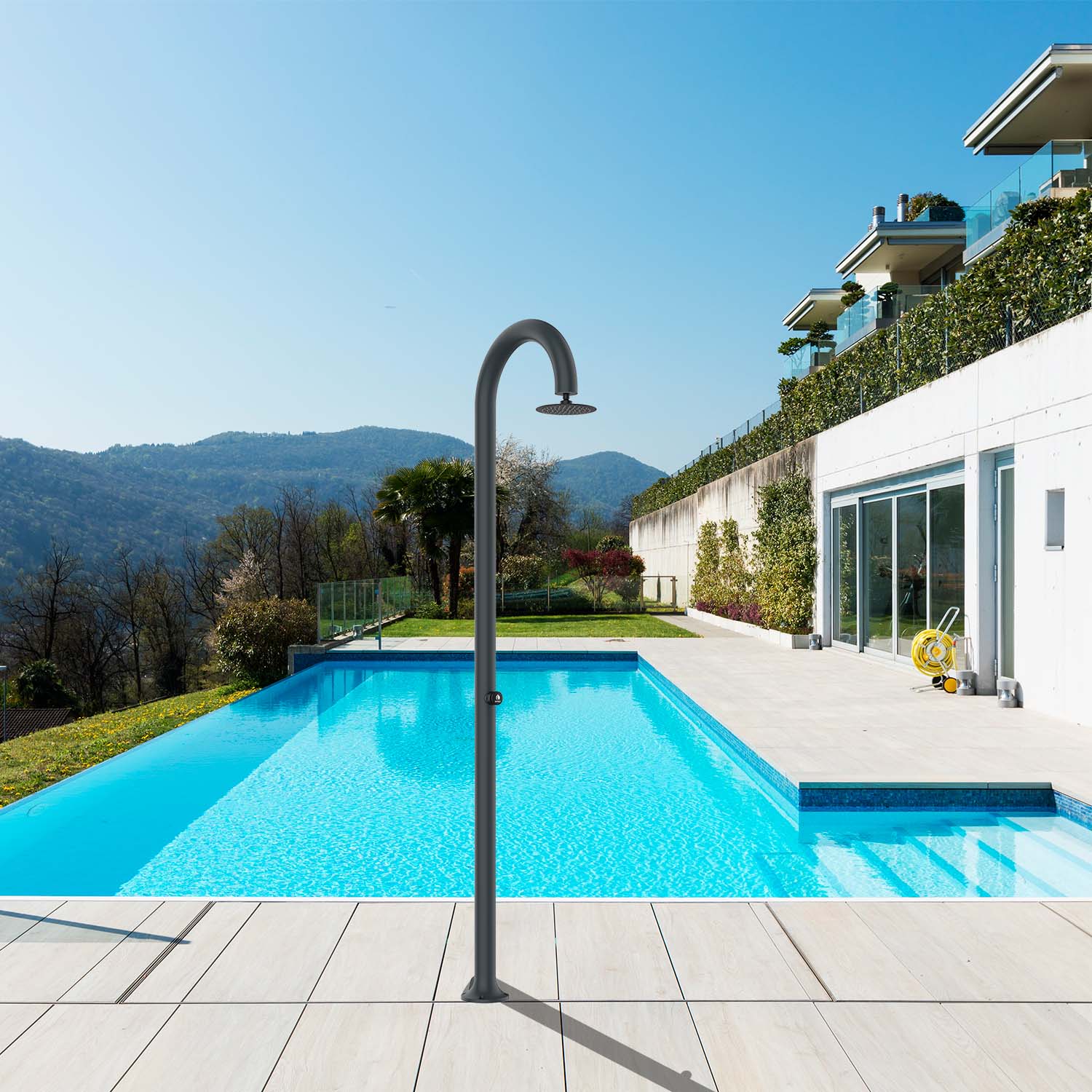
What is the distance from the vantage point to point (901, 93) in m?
13.1

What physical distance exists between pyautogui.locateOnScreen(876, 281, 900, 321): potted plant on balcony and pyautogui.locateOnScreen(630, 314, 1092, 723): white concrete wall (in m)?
8.93

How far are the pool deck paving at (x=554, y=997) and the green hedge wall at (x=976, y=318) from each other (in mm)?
6187

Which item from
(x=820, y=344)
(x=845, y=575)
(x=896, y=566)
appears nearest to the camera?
(x=896, y=566)

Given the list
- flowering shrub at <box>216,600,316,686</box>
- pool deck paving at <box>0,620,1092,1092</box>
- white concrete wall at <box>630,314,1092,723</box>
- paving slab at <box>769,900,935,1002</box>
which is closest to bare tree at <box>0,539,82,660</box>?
flowering shrub at <box>216,600,316,686</box>

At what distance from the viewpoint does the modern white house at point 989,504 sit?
22.8 feet

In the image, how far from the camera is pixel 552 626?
60.7 feet

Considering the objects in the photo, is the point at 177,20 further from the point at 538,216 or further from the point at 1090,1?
the point at 1090,1

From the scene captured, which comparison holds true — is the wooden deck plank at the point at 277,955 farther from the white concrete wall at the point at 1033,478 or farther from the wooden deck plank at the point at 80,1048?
the white concrete wall at the point at 1033,478

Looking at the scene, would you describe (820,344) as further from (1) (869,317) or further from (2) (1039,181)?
(2) (1039,181)

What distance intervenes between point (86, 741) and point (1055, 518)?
10208mm

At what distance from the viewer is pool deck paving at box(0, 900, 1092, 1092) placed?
2.20 meters

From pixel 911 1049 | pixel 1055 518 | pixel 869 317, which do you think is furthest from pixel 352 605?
pixel 911 1049

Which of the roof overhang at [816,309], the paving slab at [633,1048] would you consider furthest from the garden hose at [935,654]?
the roof overhang at [816,309]

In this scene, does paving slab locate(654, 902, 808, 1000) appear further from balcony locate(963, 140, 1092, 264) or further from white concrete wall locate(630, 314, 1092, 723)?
balcony locate(963, 140, 1092, 264)
